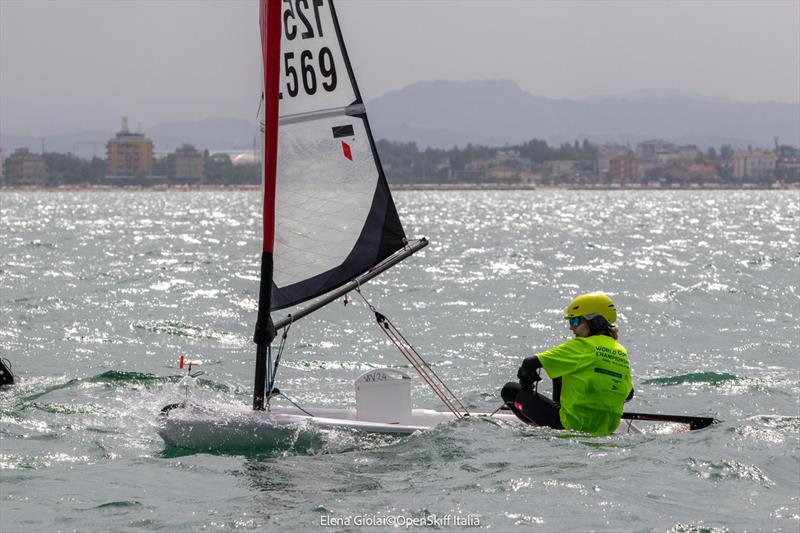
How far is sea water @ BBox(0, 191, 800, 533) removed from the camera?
888cm

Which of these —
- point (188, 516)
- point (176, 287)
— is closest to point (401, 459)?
point (188, 516)

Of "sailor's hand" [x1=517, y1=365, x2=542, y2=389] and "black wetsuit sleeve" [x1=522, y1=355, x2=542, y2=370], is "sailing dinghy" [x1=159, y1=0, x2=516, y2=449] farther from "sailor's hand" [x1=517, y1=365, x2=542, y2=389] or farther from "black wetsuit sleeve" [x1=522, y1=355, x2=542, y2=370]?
"black wetsuit sleeve" [x1=522, y1=355, x2=542, y2=370]

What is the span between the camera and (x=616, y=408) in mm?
10461

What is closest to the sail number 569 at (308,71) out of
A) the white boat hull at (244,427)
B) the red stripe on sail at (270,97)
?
the red stripe on sail at (270,97)

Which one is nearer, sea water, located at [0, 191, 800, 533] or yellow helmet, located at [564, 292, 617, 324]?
sea water, located at [0, 191, 800, 533]

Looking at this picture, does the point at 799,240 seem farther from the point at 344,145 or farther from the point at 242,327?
the point at 344,145

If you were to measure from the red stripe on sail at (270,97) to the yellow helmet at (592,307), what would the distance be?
281cm

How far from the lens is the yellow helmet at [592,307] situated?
10.3m

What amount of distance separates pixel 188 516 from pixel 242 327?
12.4m

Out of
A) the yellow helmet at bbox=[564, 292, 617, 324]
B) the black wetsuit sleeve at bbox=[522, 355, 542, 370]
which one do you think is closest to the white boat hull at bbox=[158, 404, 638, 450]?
the black wetsuit sleeve at bbox=[522, 355, 542, 370]

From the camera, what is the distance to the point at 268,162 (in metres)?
10.9

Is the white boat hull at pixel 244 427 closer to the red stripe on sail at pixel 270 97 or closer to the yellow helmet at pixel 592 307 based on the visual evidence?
the yellow helmet at pixel 592 307

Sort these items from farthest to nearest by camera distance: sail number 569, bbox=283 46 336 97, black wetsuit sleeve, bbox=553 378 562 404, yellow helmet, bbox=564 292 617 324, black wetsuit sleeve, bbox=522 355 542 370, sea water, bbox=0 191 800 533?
sail number 569, bbox=283 46 336 97 < black wetsuit sleeve, bbox=553 378 562 404 < yellow helmet, bbox=564 292 617 324 < black wetsuit sleeve, bbox=522 355 542 370 < sea water, bbox=0 191 800 533

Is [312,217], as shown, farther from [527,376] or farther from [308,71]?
[527,376]
